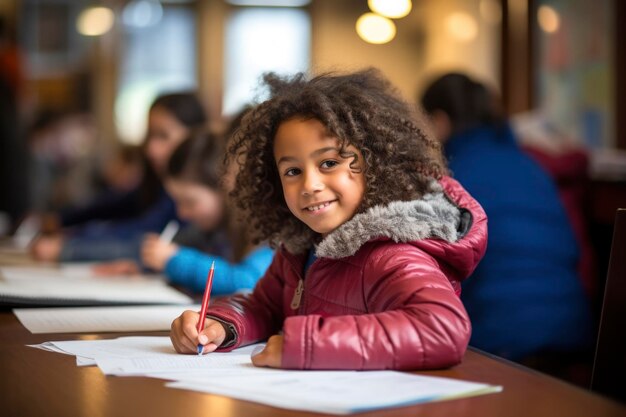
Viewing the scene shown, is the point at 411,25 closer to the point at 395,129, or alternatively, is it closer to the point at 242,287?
the point at 242,287

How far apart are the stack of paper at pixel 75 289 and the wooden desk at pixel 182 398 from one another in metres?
0.57

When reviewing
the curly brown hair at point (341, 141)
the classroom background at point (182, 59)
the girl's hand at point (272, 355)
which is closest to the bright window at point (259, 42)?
the classroom background at point (182, 59)

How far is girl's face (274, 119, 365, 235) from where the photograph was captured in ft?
3.65

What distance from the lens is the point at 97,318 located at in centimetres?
142

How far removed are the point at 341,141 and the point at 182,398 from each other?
1.34 feet

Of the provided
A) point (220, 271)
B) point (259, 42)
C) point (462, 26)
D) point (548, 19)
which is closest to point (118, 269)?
point (220, 271)

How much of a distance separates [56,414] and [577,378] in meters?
1.44

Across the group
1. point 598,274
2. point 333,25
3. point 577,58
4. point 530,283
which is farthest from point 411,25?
point 530,283

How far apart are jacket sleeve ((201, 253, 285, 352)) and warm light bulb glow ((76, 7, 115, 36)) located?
Result: 7307 millimetres

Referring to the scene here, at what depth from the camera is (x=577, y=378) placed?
6.44 ft

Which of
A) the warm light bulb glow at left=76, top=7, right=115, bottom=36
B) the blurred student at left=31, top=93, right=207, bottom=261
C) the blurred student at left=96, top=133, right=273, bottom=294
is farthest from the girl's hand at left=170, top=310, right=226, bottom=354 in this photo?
the warm light bulb glow at left=76, top=7, right=115, bottom=36

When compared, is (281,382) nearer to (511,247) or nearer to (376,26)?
(511,247)

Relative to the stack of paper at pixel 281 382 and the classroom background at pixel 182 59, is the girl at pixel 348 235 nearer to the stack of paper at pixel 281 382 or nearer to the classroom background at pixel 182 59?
the stack of paper at pixel 281 382

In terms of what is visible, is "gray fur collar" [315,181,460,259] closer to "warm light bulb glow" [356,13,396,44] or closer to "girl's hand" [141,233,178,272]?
"girl's hand" [141,233,178,272]
